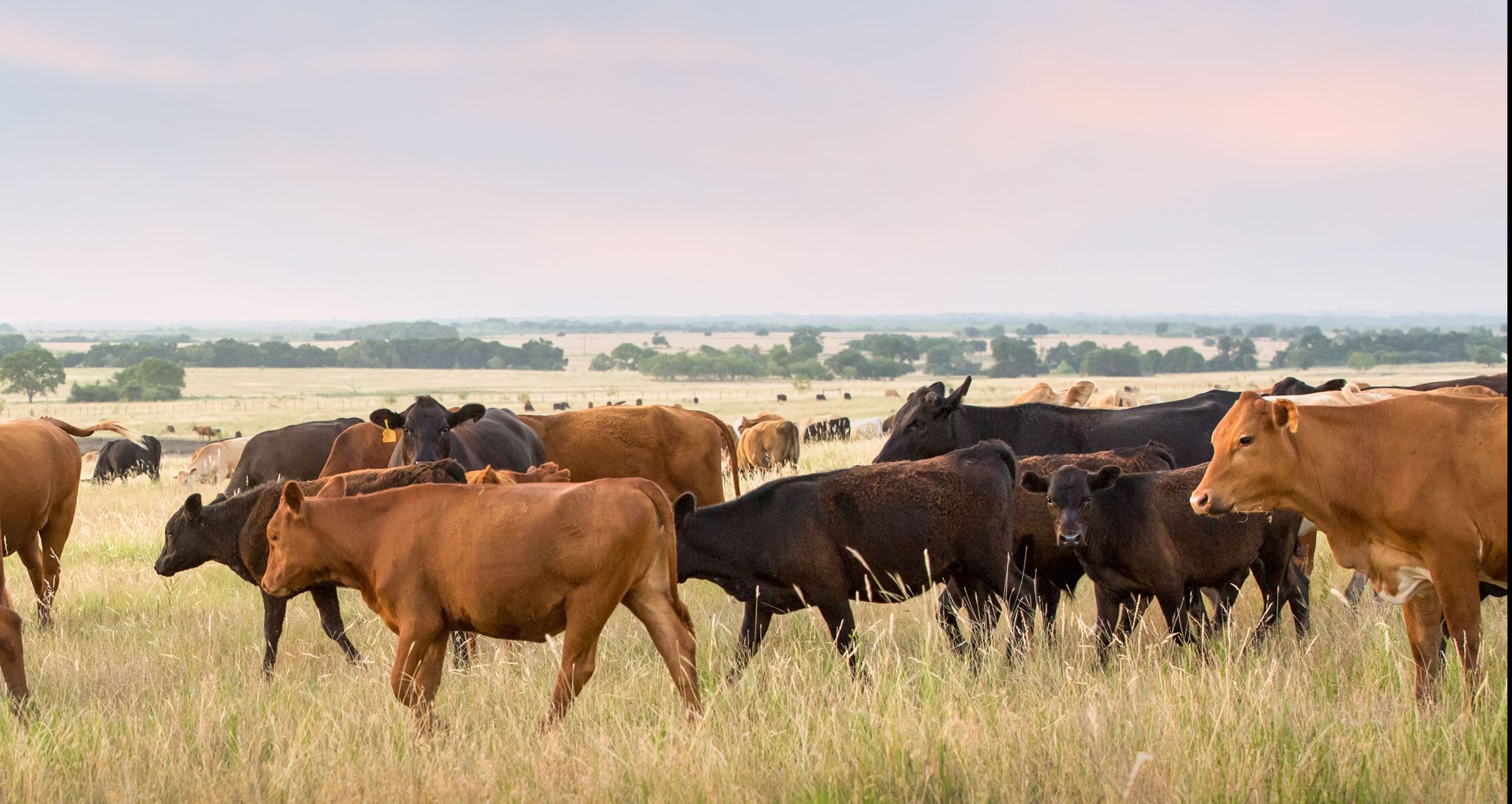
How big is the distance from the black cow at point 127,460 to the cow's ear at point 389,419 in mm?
21597

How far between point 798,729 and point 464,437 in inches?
279

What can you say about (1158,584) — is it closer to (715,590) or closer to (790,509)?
(790,509)

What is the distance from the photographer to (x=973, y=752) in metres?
5.12

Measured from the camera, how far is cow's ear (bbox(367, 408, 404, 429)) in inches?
441

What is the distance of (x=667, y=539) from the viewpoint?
6.42 metres

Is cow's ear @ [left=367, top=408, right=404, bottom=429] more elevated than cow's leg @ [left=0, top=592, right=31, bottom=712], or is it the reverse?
cow's ear @ [left=367, top=408, right=404, bottom=429]

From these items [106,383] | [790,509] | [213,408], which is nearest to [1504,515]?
[790,509]

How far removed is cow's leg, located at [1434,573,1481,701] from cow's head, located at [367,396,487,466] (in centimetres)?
757

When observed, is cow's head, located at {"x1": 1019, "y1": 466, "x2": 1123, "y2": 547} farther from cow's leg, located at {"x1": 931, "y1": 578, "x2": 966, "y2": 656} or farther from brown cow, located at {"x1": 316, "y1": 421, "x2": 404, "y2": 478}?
brown cow, located at {"x1": 316, "y1": 421, "x2": 404, "y2": 478}

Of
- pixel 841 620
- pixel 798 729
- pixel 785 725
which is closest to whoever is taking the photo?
pixel 798 729

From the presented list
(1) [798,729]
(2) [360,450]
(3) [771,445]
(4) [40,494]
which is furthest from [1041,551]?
(3) [771,445]

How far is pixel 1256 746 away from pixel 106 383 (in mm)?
129930

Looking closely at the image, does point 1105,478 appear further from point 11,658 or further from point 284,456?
point 284,456

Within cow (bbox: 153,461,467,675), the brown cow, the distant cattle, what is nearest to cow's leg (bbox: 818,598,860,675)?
cow (bbox: 153,461,467,675)
